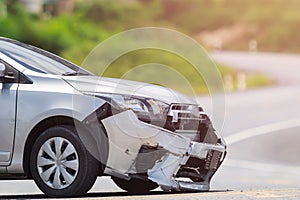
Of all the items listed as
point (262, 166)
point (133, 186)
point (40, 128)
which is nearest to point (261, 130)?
point (262, 166)

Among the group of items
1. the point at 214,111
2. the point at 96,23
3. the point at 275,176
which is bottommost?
the point at 275,176

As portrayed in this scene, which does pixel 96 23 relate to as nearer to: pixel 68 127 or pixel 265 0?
pixel 265 0

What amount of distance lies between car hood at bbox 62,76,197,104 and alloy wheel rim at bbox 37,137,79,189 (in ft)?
1.72

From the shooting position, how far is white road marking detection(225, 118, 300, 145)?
18.6 meters

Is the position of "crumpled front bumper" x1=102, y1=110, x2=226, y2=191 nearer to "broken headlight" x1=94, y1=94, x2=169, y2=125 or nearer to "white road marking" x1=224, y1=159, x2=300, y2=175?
"broken headlight" x1=94, y1=94, x2=169, y2=125

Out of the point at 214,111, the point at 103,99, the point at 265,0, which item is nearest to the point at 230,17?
the point at 265,0

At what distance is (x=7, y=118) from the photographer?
837cm

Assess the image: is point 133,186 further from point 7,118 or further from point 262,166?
point 262,166

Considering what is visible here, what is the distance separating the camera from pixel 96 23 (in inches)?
877

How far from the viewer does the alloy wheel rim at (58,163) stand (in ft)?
27.2

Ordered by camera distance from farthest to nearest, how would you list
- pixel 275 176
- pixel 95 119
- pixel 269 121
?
pixel 269 121 → pixel 275 176 → pixel 95 119

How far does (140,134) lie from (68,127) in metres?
0.66

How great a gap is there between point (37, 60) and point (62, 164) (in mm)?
1187

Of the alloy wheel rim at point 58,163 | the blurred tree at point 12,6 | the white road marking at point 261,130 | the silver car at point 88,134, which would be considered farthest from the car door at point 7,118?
the blurred tree at point 12,6
